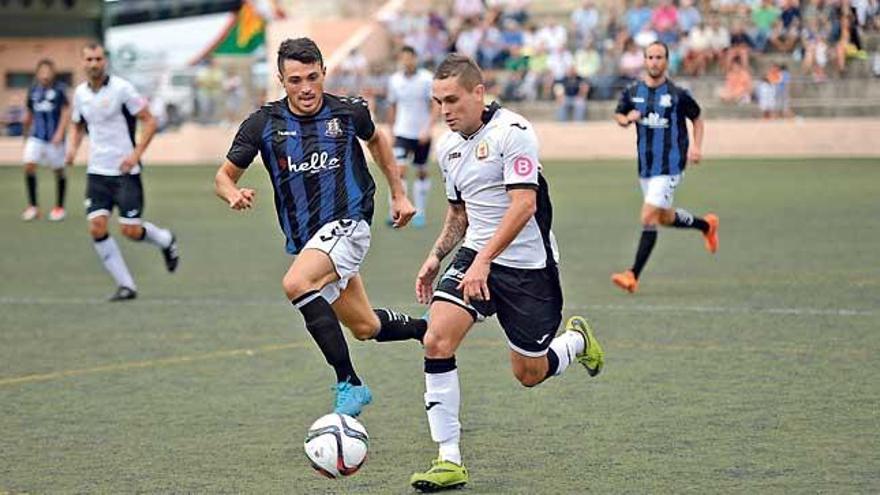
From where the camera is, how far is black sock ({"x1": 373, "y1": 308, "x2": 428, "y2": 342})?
904cm

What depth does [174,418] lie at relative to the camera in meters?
8.83

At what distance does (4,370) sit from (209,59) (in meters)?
44.2

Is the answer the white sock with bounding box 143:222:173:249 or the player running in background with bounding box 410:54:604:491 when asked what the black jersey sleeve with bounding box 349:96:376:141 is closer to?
the player running in background with bounding box 410:54:604:491

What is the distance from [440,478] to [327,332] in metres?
1.31

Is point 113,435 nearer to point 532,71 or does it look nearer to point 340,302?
point 340,302

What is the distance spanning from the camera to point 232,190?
8.02 metres

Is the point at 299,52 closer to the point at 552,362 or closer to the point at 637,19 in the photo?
the point at 552,362

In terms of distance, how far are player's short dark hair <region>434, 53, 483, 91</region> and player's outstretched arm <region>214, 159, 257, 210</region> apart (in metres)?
1.18

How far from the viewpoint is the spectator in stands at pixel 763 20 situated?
118ft

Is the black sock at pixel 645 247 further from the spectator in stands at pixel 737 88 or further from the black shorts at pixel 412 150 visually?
the spectator in stands at pixel 737 88

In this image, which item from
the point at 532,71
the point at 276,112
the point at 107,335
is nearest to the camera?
the point at 276,112

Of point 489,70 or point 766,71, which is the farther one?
point 489,70

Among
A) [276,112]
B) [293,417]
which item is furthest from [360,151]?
[293,417]

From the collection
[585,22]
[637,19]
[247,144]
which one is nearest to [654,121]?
[247,144]
